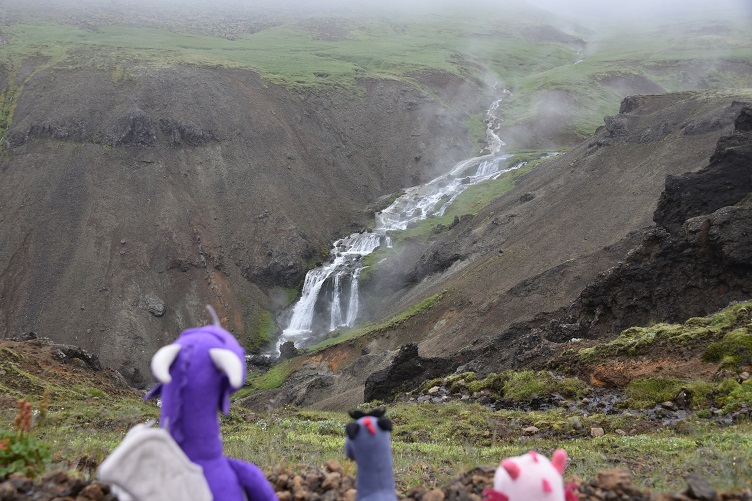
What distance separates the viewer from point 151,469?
11.0ft

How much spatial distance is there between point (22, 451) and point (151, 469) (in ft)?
5.99

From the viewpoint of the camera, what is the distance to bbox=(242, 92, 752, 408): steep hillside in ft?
74.7

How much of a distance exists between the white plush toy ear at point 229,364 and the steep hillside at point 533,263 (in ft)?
49.3

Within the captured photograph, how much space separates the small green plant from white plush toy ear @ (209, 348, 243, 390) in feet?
6.17

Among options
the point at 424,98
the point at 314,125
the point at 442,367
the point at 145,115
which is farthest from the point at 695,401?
the point at 424,98

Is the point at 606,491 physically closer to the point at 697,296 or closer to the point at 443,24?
the point at 697,296

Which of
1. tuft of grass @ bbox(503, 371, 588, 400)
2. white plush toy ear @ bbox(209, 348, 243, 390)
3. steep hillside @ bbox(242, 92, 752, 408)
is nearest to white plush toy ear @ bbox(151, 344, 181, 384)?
white plush toy ear @ bbox(209, 348, 243, 390)

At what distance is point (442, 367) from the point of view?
22.6 metres

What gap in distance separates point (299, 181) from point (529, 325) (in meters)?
42.6

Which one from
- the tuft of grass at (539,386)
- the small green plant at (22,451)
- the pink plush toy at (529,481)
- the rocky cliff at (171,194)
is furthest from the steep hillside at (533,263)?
the small green plant at (22,451)

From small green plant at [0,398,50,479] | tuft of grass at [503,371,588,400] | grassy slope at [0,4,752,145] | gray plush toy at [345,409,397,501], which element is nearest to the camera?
gray plush toy at [345,409,397,501]

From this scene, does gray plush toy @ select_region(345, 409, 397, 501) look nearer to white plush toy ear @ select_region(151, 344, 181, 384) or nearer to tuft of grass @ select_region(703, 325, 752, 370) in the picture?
white plush toy ear @ select_region(151, 344, 181, 384)

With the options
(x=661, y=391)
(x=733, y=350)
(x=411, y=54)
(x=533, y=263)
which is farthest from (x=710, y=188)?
(x=411, y=54)

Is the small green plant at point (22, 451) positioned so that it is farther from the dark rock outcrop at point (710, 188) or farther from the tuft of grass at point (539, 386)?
the dark rock outcrop at point (710, 188)
